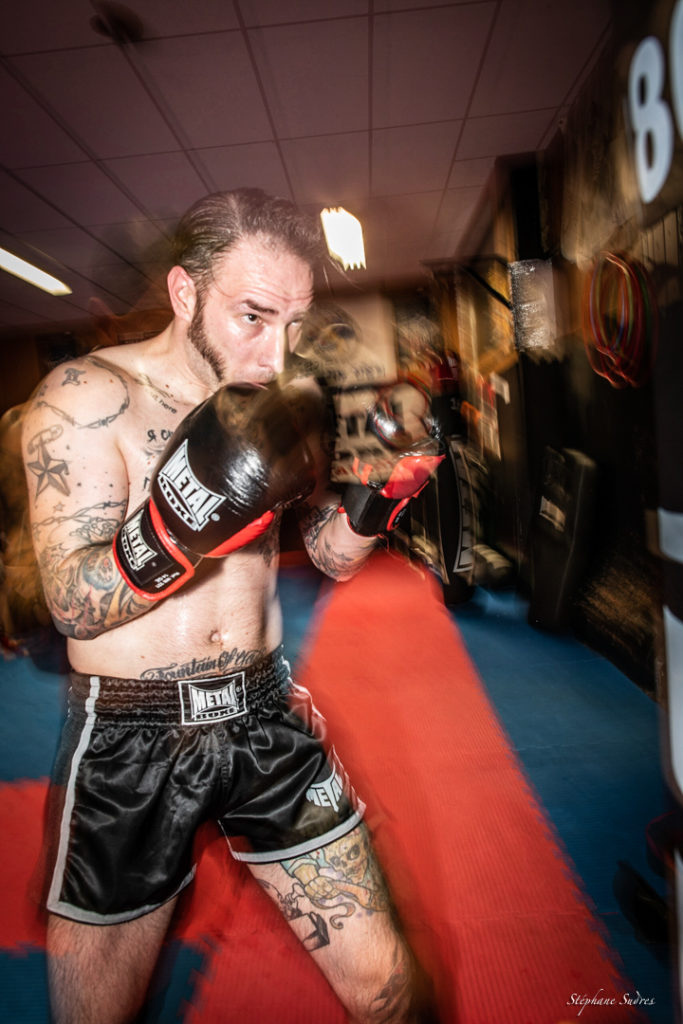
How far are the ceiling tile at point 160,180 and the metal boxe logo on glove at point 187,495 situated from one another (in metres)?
3.50

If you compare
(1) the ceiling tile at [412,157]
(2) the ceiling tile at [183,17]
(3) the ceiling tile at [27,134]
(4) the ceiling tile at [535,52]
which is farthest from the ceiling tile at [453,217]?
(3) the ceiling tile at [27,134]

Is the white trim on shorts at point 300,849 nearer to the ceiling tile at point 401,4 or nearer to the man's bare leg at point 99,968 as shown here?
the man's bare leg at point 99,968

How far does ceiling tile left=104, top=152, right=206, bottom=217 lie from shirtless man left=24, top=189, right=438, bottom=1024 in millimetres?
2960

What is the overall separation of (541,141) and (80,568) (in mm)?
4218

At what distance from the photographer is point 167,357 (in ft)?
3.96

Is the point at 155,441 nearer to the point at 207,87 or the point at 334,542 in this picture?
the point at 334,542

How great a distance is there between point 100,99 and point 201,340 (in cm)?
276

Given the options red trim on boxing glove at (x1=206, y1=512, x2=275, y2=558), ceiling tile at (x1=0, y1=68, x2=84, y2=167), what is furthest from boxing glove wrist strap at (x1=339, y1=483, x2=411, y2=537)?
ceiling tile at (x1=0, y1=68, x2=84, y2=167)

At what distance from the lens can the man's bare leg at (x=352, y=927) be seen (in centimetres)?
95

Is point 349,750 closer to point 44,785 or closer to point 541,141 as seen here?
point 44,785

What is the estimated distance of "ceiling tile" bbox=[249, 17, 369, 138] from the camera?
2.53m

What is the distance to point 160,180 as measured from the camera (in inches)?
150

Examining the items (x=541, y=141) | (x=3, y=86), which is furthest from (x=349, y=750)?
(x=541, y=141)

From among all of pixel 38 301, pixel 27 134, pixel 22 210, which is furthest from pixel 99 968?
pixel 38 301
